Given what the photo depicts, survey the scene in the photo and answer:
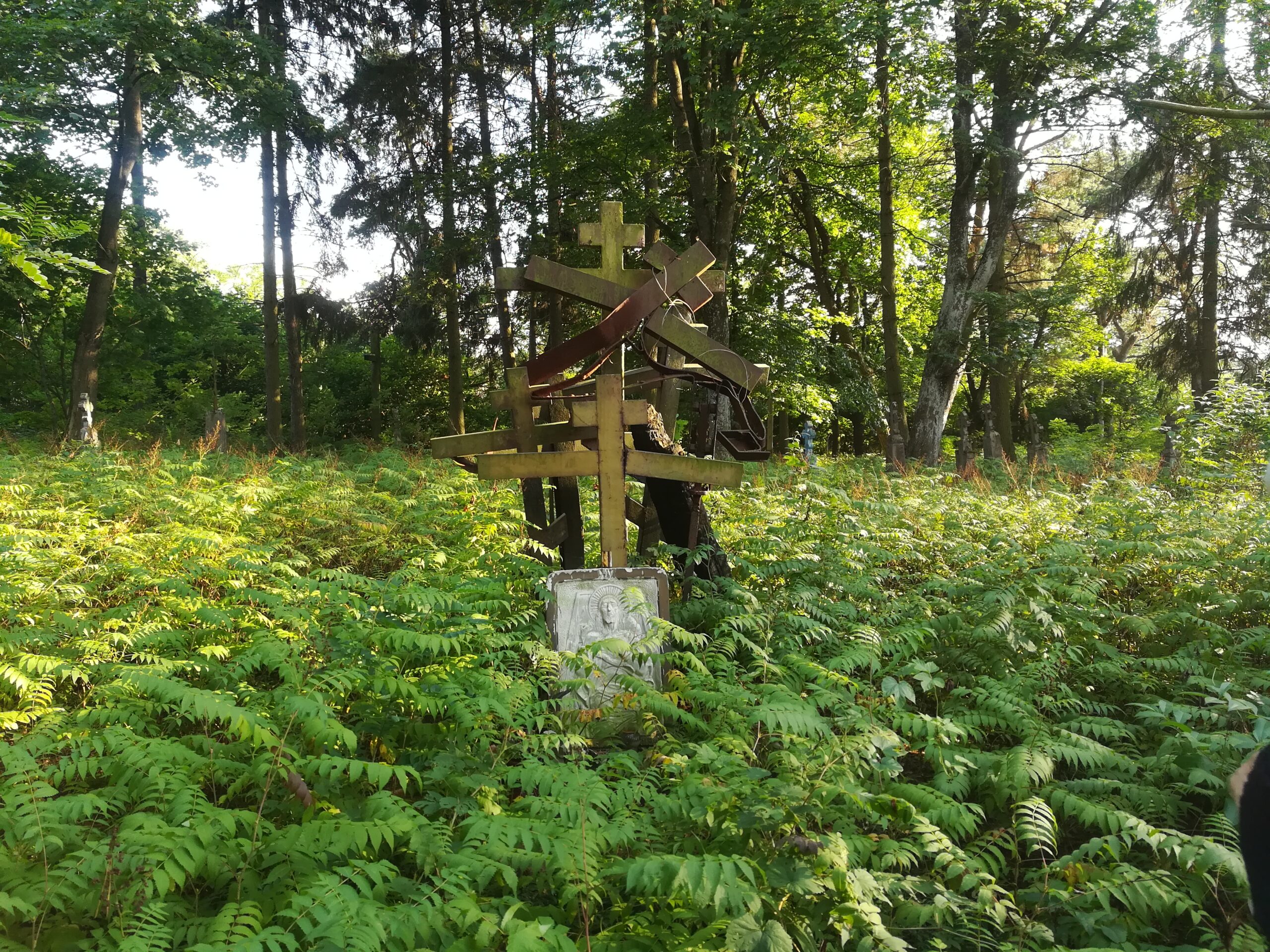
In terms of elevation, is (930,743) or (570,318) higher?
(570,318)

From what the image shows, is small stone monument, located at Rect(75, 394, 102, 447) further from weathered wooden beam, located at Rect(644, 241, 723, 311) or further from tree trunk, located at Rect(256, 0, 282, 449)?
weathered wooden beam, located at Rect(644, 241, 723, 311)

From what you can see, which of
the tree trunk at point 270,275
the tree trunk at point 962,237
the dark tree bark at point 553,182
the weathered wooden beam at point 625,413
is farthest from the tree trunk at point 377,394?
the weathered wooden beam at point 625,413

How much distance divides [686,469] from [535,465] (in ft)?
3.57

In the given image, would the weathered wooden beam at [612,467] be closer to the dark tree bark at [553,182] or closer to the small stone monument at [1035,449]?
the small stone monument at [1035,449]

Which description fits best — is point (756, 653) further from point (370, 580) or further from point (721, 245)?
point (721, 245)

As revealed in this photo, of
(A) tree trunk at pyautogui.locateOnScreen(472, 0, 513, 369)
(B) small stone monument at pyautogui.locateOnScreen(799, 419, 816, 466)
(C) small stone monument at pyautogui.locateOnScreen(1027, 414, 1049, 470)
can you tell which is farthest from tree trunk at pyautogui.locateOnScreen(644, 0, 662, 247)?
(C) small stone monument at pyautogui.locateOnScreen(1027, 414, 1049, 470)

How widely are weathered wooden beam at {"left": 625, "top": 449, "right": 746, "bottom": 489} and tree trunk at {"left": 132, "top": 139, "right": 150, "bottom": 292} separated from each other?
67.8ft

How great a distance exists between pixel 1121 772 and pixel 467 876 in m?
3.57

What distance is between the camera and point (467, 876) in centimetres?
275

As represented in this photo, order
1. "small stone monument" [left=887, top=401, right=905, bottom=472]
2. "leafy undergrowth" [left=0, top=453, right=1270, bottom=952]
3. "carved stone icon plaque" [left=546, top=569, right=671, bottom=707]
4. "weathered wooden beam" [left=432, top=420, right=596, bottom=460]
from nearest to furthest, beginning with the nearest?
"leafy undergrowth" [left=0, top=453, right=1270, bottom=952], "carved stone icon plaque" [left=546, top=569, right=671, bottom=707], "weathered wooden beam" [left=432, top=420, right=596, bottom=460], "small stone monument" [left=887, top=401, right=905, bottom=472]

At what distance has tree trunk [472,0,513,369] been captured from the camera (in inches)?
811

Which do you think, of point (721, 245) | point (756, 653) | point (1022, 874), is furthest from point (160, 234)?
point (1022, 874)

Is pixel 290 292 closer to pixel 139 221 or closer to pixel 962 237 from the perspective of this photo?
pixel 139 221

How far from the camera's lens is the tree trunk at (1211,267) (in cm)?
1675
